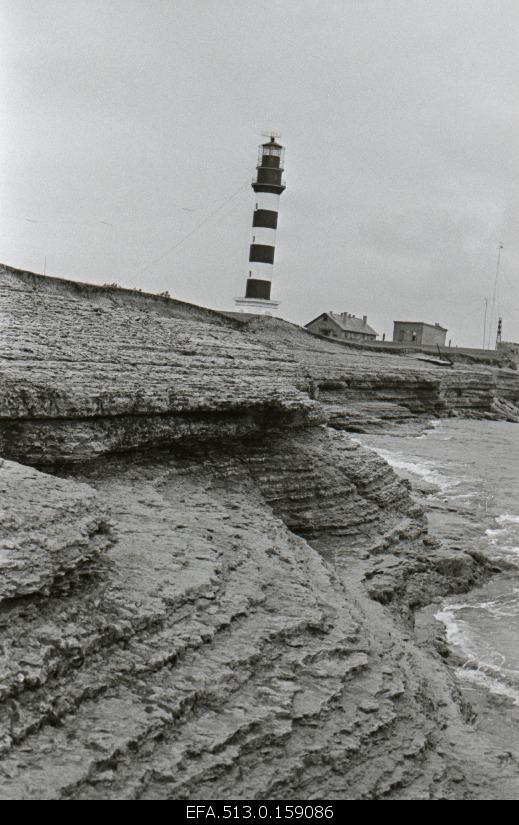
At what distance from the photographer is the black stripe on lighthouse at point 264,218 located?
59.5 m

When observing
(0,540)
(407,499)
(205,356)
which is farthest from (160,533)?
(407,499)

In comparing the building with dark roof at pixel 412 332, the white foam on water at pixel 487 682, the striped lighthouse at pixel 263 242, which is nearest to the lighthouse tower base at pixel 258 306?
the striped lighthouse at pixel 263 242

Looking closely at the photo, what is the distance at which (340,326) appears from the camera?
3103 inches

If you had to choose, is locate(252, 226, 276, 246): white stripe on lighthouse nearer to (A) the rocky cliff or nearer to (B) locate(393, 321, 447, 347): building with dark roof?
(B) locate(393, 321, 447, 347): building with dark roof

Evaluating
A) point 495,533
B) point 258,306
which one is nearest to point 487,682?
point 495,533

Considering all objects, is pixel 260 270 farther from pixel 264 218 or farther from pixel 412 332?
pixel 412 332

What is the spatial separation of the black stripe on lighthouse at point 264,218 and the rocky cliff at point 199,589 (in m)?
42.9

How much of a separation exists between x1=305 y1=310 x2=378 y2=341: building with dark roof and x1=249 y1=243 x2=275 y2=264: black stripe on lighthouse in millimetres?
18190

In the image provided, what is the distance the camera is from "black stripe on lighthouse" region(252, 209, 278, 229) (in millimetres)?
59531

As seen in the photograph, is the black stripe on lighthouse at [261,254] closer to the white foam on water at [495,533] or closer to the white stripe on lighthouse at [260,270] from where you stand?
the white stripe on lighthouse at [260,270]

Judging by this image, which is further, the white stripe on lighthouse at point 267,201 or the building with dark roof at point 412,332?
the building with dark roof at point 412,332

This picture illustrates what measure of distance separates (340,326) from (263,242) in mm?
21243

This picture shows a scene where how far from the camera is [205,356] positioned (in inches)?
704

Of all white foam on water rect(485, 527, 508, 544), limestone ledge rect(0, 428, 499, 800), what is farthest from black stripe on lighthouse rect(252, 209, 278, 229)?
limestone ledge rect(0, 428, 499, 800)
